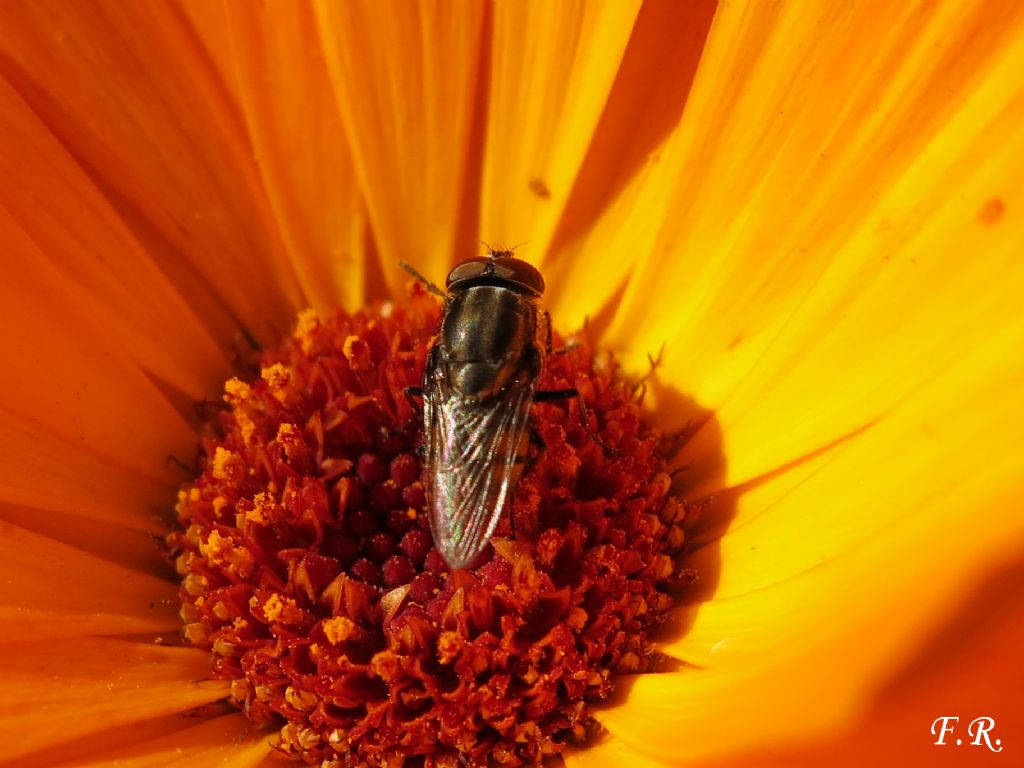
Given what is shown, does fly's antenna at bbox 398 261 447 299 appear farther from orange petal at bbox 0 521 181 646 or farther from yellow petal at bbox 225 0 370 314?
orange petal at bbox 0 521 181 646

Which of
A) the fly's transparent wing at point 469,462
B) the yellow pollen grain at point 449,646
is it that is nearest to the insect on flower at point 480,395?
the fly's transparent wing at point 469,462

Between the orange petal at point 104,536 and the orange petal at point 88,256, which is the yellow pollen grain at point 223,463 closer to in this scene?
the orange petal at point 104,536

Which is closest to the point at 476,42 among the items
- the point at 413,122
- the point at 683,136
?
the point at 413,122

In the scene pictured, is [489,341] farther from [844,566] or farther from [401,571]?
[844,566]

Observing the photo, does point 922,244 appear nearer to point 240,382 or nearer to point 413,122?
point 413,122

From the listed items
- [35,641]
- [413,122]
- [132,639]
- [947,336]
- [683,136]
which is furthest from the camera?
[413,122]

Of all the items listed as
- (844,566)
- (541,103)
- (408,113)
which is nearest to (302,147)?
(408,113)
